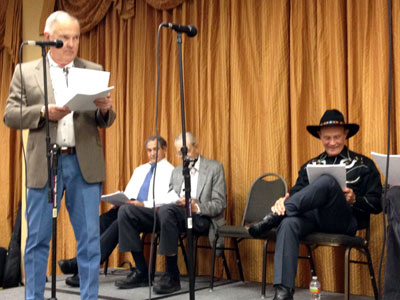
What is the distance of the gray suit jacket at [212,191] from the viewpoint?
407cm

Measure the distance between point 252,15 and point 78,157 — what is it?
97.8 inches

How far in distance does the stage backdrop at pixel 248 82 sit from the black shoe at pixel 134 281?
2.31 feet

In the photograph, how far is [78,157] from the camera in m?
2.38

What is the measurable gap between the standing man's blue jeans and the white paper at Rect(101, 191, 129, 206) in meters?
1.63

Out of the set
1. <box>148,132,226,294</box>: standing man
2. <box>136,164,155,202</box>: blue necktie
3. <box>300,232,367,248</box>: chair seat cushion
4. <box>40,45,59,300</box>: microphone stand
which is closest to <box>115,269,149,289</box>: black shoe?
<box>148,132,226,294</box>: standing man

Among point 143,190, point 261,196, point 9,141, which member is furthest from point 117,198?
point 9,141

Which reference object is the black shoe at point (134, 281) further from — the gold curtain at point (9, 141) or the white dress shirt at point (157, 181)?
the gold curtain at point (9, 141)

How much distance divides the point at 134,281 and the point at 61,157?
6.18 feet

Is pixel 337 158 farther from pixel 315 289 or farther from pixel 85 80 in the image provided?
pixel 85 80

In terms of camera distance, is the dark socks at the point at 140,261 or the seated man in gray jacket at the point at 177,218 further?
the dark socks at the point at 140,261

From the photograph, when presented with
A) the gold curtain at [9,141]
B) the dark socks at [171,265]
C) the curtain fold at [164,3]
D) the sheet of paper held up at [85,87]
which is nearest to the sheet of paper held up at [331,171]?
the dark socks at [171,265]

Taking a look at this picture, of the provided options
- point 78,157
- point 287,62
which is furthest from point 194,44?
point 78,157

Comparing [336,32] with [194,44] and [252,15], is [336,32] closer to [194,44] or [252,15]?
[252,15]

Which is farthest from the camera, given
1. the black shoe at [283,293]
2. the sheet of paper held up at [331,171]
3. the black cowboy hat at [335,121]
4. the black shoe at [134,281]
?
the black shoe at [134,281]
